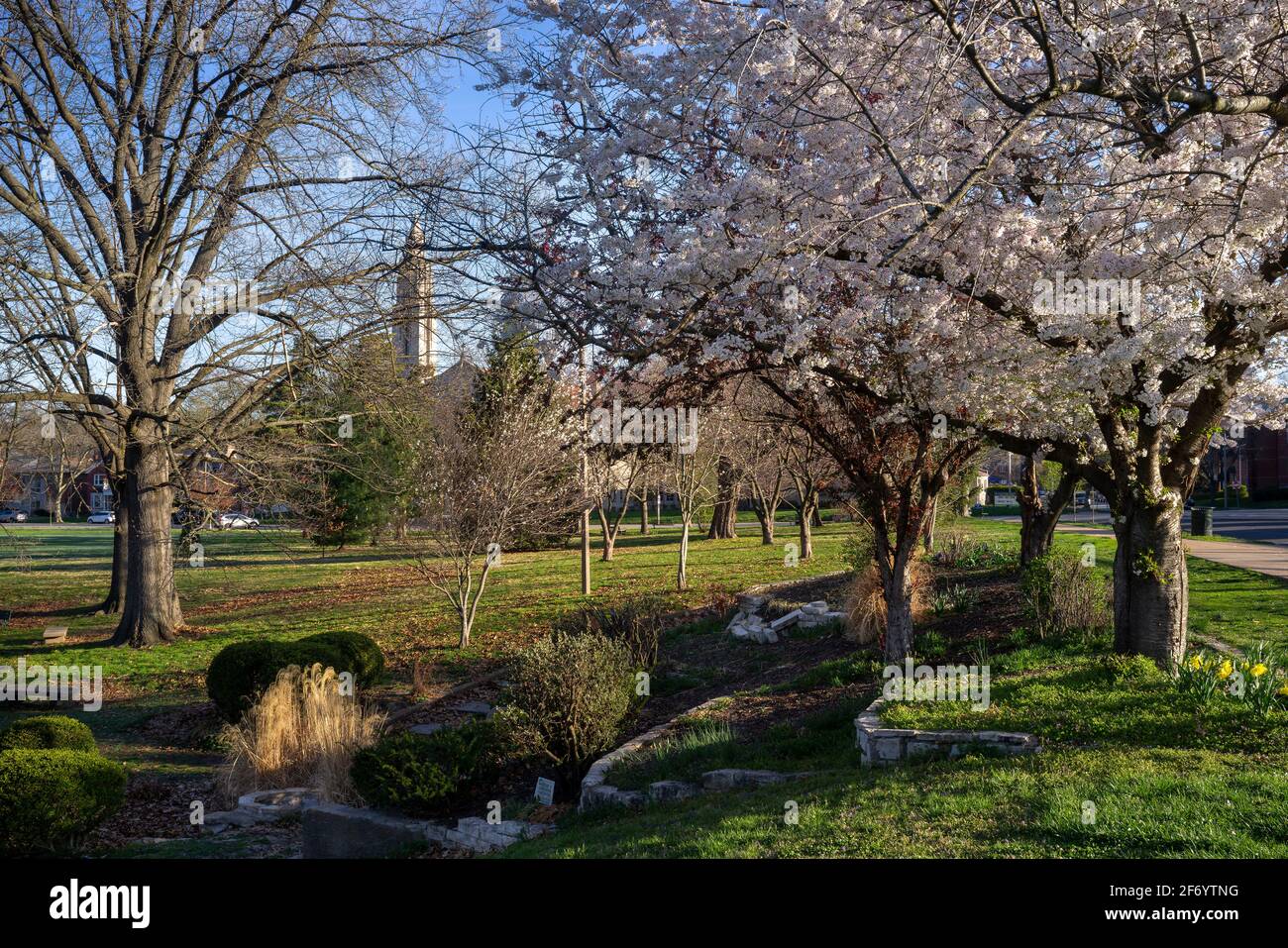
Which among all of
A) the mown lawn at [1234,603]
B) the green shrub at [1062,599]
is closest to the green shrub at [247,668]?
the green shrub at [1062,599]

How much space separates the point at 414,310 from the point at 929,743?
327 inches

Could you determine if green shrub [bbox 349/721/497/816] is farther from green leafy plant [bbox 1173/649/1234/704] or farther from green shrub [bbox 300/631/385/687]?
green leafy plant [bbox 1173/649/1234/704]

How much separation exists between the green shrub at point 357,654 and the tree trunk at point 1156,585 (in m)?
8.93

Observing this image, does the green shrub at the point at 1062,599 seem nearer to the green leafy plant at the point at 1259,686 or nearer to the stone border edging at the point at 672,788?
the green leafy plant at the point at 1259,686

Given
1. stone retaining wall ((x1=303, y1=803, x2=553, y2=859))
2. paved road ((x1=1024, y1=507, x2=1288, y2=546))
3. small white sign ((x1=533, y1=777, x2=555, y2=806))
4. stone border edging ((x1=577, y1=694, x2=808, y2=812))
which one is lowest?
stone retaining wall ((x1=303, y1=803, x2=553, y2=859))

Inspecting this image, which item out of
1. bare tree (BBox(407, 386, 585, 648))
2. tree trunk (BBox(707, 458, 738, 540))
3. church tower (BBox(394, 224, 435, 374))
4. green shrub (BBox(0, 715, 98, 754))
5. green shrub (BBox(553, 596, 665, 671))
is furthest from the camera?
tree trunk (BBox(707, 458, 738, 540))

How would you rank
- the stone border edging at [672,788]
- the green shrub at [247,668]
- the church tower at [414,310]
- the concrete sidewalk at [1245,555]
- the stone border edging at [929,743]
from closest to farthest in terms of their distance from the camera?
the stone border edging at [929,743], the stone border edging at [672,788], the church tower at [414,310], the green shrub at [247,668], the concrete sidewalk at [1245,555]

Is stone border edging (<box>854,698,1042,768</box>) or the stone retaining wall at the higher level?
stone border edging (<box>854,698,1042,768</box>)

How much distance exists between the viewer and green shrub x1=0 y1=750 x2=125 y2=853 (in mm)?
7051

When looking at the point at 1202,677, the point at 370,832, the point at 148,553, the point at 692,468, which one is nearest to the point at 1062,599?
the point at 1202,677

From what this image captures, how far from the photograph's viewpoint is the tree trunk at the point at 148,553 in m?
16.3

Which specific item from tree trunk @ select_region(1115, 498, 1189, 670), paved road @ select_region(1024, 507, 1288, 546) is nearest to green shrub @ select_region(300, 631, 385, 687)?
tree trunk @ select_region(1115, 498, 1189, 670)

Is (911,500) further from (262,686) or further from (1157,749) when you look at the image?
(262,686)

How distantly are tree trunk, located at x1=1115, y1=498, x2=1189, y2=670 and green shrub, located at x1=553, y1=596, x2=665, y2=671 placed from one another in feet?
18.3
